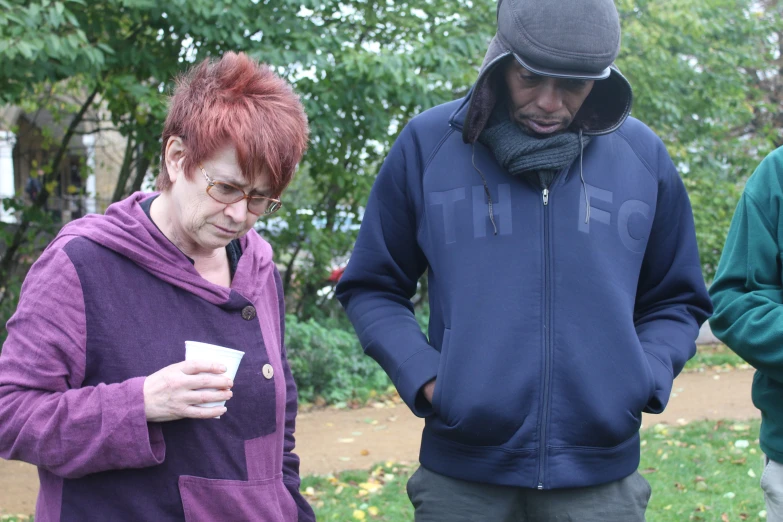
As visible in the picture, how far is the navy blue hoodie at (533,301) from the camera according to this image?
2.11 meters

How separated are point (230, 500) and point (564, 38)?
4.58 ft

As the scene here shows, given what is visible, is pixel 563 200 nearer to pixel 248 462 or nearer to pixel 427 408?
pixel 427 408

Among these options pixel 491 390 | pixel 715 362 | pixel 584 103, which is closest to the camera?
pixel 491 390

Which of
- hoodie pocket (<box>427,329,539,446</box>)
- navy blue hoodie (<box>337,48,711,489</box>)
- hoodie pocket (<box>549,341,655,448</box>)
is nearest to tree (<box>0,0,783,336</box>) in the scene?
navy blue hoodie (<box>337,48,711,489</box>)

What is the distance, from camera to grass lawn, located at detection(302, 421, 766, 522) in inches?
200

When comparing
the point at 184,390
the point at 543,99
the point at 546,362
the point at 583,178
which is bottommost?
the point at 546,362

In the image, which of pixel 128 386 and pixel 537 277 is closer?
pixel 128 386

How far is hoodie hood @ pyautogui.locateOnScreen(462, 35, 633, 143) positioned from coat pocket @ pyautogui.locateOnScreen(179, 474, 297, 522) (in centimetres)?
106

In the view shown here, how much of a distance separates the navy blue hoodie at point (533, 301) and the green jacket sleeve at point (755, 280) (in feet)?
0.70

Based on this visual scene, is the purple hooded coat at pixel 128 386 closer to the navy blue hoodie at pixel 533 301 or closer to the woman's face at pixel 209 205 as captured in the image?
the woman's face at pixel 209 205

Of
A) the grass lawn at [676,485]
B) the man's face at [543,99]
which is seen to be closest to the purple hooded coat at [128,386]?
the man's face at [543,99]

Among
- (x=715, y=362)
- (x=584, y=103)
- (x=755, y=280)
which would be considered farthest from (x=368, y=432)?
(x=715, y=362)

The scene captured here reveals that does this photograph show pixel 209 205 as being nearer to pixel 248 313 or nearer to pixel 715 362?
pixel 248 313

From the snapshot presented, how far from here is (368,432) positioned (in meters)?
7.14
